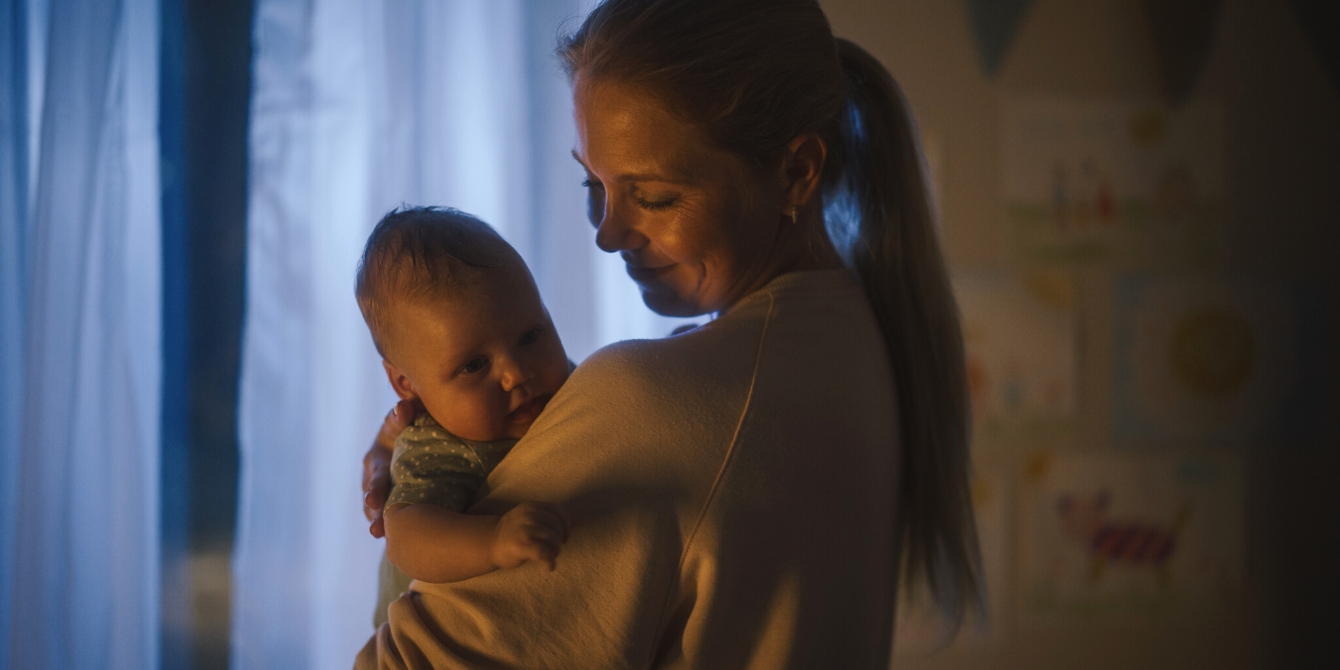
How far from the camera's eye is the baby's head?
0.83m

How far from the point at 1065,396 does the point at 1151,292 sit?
389 millimetres

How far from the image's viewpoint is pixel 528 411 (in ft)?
2.84

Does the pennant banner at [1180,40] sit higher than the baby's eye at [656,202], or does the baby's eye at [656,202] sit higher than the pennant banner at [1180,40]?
the pennant banner at [1180,40]

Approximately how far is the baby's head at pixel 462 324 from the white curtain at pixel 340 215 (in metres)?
0.75

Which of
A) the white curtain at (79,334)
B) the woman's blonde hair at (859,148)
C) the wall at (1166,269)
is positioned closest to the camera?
the woman's blonde hair at (859,148)

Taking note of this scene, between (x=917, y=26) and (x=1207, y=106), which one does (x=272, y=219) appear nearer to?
(x=917, y=26)

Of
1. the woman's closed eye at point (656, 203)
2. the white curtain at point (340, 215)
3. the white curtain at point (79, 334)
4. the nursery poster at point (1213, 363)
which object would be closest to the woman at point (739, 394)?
the woman's closed eye at point (656, 203)

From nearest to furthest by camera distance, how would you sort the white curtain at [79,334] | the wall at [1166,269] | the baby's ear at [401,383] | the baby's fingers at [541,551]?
the baby's fingers at [541,551]
the baby's ear at [401,383]
the white curtain at [79,334]
the wall at [1166,269]

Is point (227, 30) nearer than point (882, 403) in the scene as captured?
No

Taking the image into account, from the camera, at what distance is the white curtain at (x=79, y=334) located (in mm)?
1432

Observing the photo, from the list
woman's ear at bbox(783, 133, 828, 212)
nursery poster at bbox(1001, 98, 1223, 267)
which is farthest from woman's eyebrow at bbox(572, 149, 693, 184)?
nursery poster at bbox(1001, 98, 1223, 267)

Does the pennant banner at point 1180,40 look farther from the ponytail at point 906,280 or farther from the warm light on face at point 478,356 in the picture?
the warm light on face at point 478,356

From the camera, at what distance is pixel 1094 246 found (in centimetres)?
205

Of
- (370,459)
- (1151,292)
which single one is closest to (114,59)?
(370,459)
